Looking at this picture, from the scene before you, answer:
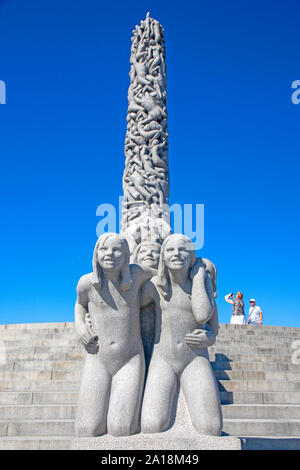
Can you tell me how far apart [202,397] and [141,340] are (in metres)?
0.68

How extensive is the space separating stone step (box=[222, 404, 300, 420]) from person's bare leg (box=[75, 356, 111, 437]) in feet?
8.07

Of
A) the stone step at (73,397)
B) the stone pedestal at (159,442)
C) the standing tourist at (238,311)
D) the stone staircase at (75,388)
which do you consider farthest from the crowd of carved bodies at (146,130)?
the stone pedestal at (159,442)

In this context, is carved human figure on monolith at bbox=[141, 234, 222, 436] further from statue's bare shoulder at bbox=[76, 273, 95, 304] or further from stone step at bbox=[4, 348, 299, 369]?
stone step at bbox=[4, 348, 299, 369]

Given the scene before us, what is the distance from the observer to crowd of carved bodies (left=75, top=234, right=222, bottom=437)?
3336mm

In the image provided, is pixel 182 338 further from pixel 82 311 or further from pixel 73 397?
pixel 73 397

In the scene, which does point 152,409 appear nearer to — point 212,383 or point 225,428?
point 212,383

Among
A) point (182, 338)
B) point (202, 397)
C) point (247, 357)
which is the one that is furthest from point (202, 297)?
point (247, 357)

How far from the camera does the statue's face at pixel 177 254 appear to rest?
3.49m

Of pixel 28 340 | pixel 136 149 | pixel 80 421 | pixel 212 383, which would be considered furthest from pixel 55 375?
pixel 136 149

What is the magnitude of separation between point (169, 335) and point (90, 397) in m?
0.80

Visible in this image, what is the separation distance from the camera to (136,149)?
12.4 meters

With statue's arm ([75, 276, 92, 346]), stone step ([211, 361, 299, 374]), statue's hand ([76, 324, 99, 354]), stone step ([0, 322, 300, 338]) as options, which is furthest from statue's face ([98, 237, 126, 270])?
stone step ([0, 322, 300, 338])

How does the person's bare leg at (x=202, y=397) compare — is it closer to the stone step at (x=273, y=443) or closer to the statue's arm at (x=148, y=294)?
the statue's arm at (x=148, y=294)

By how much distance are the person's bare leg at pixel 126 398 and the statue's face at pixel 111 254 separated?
0.80 meters
